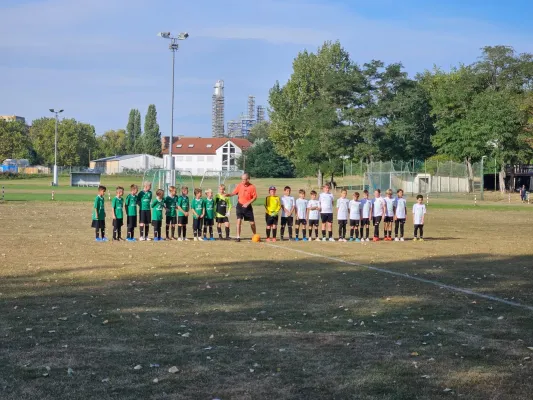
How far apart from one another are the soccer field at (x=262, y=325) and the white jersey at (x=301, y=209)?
503cm

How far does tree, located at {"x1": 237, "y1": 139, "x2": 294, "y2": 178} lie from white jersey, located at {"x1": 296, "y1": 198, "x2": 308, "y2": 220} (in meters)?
85.9

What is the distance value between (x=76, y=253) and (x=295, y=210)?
8.16 metres

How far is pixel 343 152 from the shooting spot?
76875 millimetres

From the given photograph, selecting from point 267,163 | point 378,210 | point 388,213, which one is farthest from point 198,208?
point 267,163

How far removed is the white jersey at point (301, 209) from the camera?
24.9m

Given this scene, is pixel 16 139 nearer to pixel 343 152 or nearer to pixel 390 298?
pixel 343 152

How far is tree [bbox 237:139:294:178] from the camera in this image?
366ft

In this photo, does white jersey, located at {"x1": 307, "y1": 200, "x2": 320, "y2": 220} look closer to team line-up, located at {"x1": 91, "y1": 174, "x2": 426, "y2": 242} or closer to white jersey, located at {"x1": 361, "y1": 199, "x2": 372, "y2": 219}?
team line-up, located at {"x1": 91, "y1": 174, "x2": 426, "y2": 242}

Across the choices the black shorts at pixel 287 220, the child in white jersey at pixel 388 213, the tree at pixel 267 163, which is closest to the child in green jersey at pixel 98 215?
the black shorts at pixel 287 220

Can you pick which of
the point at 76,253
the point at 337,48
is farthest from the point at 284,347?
the point at 337,48

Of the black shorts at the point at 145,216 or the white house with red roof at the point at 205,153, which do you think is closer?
the black shorts at the point at 145,216

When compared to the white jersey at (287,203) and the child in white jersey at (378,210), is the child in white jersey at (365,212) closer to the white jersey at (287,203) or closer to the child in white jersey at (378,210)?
the child in white jersey at (378,210)

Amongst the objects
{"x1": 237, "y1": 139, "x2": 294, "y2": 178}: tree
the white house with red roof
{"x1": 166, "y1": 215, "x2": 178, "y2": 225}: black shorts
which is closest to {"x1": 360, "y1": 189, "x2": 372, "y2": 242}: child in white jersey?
{"x1": 166, "y1": 215, "x2": 178, "y2": 225}: black shorts

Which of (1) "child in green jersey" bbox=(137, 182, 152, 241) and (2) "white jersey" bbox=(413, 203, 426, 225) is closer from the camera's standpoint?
(1) "child in green jersey" bbox=(137, 182, 152, 241)
